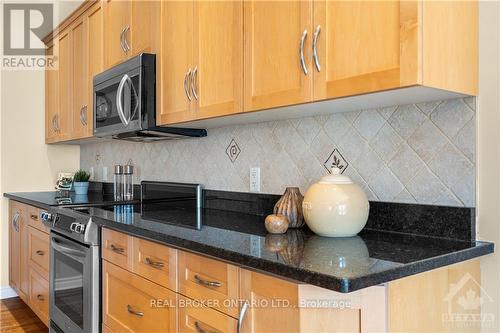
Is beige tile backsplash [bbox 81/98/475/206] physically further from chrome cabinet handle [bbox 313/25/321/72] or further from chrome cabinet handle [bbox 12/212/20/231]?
chrome cabinet handle [bbox 12/212/20/231]

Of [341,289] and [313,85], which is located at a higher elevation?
[313,85]

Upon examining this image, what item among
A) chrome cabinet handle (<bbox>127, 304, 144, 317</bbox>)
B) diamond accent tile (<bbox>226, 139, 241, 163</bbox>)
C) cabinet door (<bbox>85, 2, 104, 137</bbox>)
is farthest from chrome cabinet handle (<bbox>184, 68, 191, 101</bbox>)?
cabinet door (<bbox>85, 2, 104, 137</bbox>)

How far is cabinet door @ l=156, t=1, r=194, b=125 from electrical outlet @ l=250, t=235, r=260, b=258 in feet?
2.38

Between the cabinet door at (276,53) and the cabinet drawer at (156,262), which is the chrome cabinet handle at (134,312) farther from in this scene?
the cabinet door at (276,53)

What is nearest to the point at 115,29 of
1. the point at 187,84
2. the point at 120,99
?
the point at 120,99

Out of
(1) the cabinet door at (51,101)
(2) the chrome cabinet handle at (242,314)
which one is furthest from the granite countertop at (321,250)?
(1) the cabinet door at (51,101)

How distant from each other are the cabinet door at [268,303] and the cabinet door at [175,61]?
95 cm

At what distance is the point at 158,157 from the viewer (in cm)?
287

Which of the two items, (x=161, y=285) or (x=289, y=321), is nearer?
(x=289, y=321)

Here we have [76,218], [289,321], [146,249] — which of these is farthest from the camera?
[76,218]

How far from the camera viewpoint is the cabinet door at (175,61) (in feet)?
6.23

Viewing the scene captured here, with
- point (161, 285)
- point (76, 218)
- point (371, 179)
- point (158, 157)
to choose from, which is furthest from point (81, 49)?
point (371, 179)

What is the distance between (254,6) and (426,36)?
69 centimetres

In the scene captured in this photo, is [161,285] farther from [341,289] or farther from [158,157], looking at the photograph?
[158,157]
